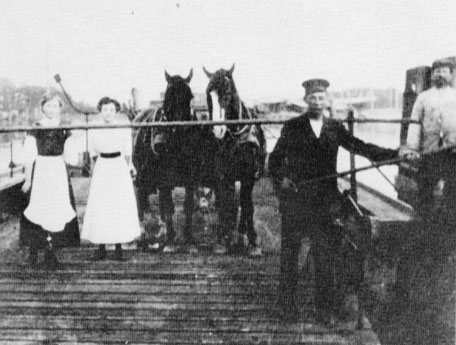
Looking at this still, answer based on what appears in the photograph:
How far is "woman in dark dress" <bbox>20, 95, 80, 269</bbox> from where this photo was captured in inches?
186

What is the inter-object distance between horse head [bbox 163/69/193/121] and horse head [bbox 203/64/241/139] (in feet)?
0.78

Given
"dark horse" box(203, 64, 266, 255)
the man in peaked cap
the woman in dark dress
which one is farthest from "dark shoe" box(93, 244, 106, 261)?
the man in peaked cap

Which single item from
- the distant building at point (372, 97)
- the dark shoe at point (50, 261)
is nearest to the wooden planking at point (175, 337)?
the dark shoe at point (50, 261)

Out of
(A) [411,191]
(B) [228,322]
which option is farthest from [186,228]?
(A) [411,191]

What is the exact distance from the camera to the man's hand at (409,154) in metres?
3.52

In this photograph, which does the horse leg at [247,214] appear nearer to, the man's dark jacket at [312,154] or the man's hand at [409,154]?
the man's dark jacket at [312,154]

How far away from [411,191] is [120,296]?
511 centimetres

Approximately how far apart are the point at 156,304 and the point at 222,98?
87.3 inches

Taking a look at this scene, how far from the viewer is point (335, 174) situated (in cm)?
347

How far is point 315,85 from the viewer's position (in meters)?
3.49

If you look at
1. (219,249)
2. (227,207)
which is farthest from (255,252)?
(227,207)

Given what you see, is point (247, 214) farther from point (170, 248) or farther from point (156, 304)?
point (156, 304)

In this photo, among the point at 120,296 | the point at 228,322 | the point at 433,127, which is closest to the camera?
the point at 228,322

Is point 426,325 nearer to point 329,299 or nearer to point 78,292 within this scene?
point 329,299
